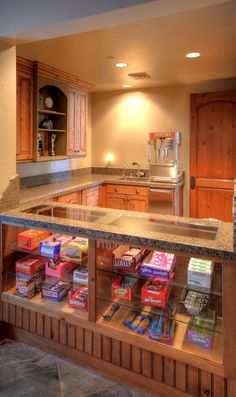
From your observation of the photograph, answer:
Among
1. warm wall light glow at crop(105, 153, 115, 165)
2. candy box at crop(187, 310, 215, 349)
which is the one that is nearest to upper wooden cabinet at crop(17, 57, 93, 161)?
warm wall light glow at crop(105, 153, 115, 165)

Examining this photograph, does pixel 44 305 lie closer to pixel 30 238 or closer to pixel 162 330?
pixel 30 238

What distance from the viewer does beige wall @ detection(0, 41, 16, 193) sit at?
2.14 meters

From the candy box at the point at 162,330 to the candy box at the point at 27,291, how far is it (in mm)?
879

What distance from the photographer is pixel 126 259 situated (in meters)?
1.85

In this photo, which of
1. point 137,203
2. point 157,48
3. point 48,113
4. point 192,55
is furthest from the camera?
point 137,203

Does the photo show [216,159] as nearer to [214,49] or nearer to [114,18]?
[214,49]

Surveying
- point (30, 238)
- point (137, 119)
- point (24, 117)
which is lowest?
point (30, 238)

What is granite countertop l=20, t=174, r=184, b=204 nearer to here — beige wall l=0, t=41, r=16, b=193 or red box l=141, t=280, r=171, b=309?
beige wall l=0, t=41, r=16, b=193

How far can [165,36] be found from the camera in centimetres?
259

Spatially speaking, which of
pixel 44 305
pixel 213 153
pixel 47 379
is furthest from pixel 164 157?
pixel 47 379

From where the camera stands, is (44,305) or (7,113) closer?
(44,305)

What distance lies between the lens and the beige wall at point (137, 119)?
182 inches

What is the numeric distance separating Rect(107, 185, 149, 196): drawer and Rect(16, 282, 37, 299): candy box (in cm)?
248

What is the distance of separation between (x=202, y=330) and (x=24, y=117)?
279cm
